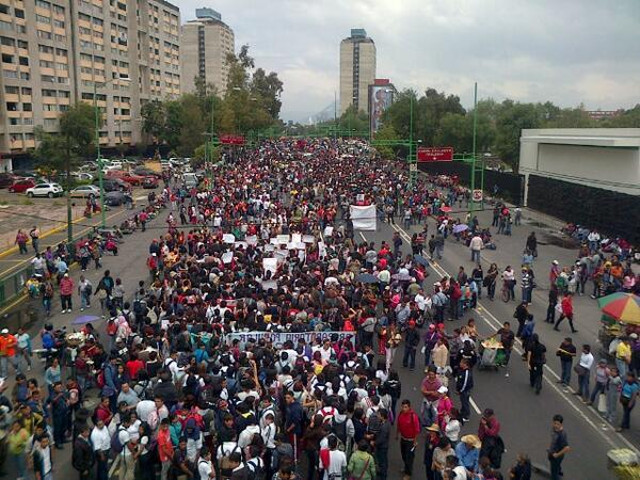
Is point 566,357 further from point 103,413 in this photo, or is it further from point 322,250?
point 322,250

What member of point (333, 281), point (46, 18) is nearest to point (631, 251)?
point (333, 281)

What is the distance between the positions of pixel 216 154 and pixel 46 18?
23967 millimetres

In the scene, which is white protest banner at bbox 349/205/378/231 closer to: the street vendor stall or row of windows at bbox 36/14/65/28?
the street vendor stall

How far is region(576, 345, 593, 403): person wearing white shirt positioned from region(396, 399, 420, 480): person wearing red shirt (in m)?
4.78

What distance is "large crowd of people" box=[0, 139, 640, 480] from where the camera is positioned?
8.89 m

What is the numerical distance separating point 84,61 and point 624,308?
257 ft

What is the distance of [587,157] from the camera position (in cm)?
Result: 3678

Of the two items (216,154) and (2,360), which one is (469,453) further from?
(216,154)

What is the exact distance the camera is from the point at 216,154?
74188mm

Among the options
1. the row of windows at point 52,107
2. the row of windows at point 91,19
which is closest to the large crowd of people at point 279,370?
the row of windows at point 52,107

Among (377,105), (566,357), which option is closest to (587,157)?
(566,357)

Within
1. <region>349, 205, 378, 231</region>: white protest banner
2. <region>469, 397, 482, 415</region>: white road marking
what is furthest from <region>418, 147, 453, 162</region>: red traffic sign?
<region>469, 397, 482, 415</region>: white road marking

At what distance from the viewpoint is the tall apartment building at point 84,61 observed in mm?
64812

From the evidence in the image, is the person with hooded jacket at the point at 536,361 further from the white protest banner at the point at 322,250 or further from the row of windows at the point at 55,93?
the row of windows at the point at 55,93
